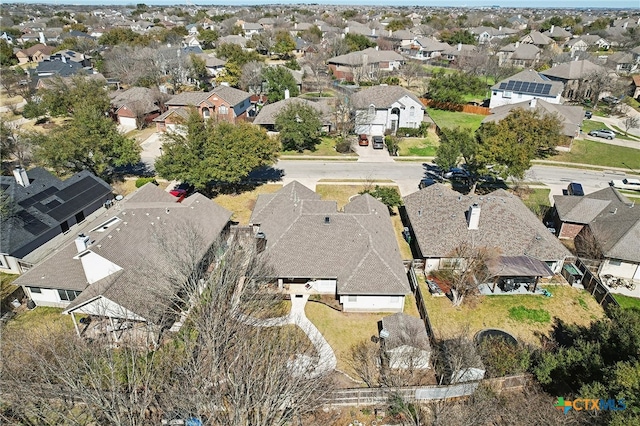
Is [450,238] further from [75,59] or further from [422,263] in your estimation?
[75,59]

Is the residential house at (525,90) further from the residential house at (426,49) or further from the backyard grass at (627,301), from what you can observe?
the backyard grass at (627,301)

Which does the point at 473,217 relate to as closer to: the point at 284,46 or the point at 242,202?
the point at 242,202

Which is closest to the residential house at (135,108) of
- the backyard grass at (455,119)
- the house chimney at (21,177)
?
the house chimney at (21,177)

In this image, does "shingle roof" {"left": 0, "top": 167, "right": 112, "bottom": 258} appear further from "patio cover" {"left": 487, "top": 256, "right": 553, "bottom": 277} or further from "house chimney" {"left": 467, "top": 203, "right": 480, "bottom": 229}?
"patio cover" {"left": 487, "top": 256, "right": 553, "bottom": 277}

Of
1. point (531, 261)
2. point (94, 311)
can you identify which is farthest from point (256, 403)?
point (531, 261)

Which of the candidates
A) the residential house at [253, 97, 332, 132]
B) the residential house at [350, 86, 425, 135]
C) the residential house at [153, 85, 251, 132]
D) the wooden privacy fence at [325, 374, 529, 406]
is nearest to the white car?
the residential house at [350, 86, 425, 135]

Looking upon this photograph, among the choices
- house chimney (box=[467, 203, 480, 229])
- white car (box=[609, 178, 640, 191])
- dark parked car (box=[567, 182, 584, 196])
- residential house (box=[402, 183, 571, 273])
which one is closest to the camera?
residential house (box=[402, 183, 571, 273])
